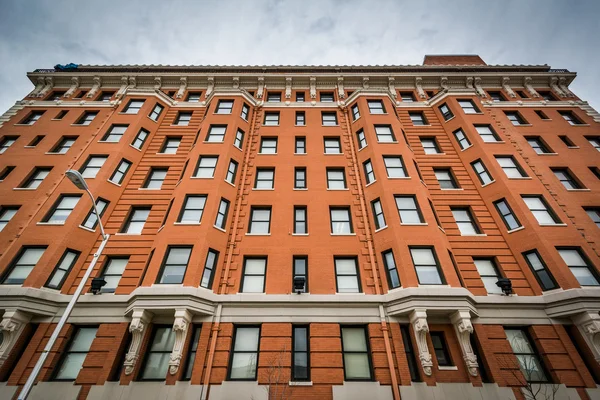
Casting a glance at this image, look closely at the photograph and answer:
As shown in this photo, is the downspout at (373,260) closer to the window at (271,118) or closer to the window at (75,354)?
the window at (271,118)

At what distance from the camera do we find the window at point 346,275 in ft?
48.4

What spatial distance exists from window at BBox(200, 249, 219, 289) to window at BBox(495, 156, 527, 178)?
1920 cm

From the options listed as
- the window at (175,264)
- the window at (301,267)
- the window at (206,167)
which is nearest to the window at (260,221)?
the window at (301,267)

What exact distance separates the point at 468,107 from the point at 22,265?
1253 inches

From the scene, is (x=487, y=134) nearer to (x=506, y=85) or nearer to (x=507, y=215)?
(x=507, y=215)

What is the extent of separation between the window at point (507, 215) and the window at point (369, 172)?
7.71 meters

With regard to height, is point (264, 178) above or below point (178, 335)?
above

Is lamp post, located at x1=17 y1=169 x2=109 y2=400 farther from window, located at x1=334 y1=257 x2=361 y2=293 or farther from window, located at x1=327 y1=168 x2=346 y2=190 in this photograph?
window, located at x1=327 y1=168 x2=346 y2=190

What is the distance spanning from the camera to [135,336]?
12453 millimetres

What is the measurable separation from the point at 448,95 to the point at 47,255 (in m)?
30.0

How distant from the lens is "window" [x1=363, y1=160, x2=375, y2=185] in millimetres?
18711

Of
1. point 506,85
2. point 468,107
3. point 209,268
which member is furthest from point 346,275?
point 506,85

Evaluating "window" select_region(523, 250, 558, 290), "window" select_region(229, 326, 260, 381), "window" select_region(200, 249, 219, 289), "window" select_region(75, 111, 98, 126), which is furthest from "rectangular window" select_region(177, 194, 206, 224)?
"window" select_region(523, 250, 558, 290)

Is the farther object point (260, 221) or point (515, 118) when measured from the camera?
point (515, 118)
